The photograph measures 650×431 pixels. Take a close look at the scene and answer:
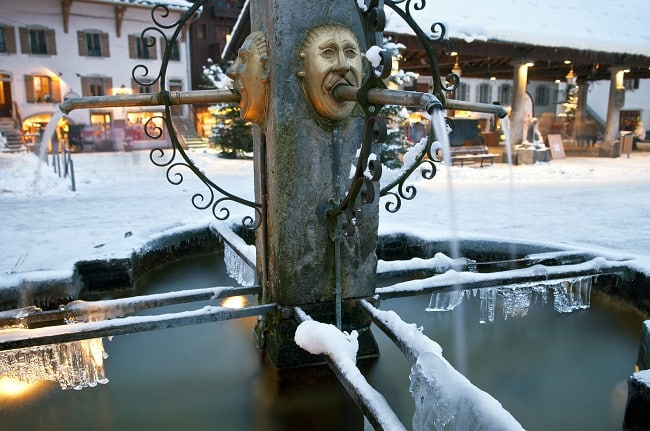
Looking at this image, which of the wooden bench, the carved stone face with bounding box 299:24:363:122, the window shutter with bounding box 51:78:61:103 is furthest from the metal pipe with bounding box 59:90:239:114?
the window shutter with bounding box 51:78:61:103

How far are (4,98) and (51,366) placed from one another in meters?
30.9

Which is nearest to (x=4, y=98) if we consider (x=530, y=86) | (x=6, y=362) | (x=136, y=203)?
(x=136, y=203)

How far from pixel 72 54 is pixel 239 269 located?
26752 mm

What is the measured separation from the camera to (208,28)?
31.4m

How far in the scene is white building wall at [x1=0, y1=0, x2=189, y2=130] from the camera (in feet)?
84.6

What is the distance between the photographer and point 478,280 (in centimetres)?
318

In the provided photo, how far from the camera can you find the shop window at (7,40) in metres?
25.5

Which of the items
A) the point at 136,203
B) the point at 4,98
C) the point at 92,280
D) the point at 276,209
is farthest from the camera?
the point at 4,98

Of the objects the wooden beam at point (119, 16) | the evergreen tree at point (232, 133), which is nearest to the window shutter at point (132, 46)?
the wooden beam at point (119, 16)

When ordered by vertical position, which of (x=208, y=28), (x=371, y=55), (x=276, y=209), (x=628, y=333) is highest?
(x=208, y=28)

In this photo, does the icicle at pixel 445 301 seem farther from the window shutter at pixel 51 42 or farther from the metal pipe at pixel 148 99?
the window shutter at pixel 51 42

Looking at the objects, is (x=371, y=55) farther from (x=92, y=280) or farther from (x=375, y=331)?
(x=92, y=280)

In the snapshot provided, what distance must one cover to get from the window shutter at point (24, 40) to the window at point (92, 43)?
2217 millimetres

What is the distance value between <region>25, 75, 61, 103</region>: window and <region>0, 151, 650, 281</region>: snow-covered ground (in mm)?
12580
